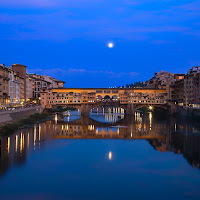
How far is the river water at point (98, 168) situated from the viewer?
59.5ft

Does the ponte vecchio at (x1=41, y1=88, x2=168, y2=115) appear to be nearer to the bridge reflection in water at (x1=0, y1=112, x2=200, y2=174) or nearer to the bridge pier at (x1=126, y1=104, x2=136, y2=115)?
the bridge pier at (x1=126, y1=104, x2=136, y2=115)

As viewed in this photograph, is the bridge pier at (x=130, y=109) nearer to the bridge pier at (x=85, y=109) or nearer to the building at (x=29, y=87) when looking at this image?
the bridge pier at (x=85, y=109)

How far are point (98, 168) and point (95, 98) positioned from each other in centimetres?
5610

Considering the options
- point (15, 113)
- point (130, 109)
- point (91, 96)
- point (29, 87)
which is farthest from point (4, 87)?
point (130, 109)

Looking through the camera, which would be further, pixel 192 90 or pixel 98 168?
pixel 192 90

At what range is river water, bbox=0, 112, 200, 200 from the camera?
18.1m

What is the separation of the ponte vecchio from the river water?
3992 cm

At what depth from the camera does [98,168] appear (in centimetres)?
2334

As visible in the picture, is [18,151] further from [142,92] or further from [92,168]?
[142,92]

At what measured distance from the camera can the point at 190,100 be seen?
6812 cm

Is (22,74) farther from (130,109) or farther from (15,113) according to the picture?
(15,113)

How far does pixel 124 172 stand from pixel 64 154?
26.5 feet

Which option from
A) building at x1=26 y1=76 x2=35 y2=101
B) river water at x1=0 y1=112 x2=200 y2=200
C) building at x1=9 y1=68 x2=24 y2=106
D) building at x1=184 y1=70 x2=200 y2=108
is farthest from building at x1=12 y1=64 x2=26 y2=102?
river water at x1=0 y1=112 x2=200 y2=200

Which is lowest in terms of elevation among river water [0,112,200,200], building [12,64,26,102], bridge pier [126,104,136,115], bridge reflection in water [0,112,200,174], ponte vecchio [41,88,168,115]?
river water [0,112,200,200]
